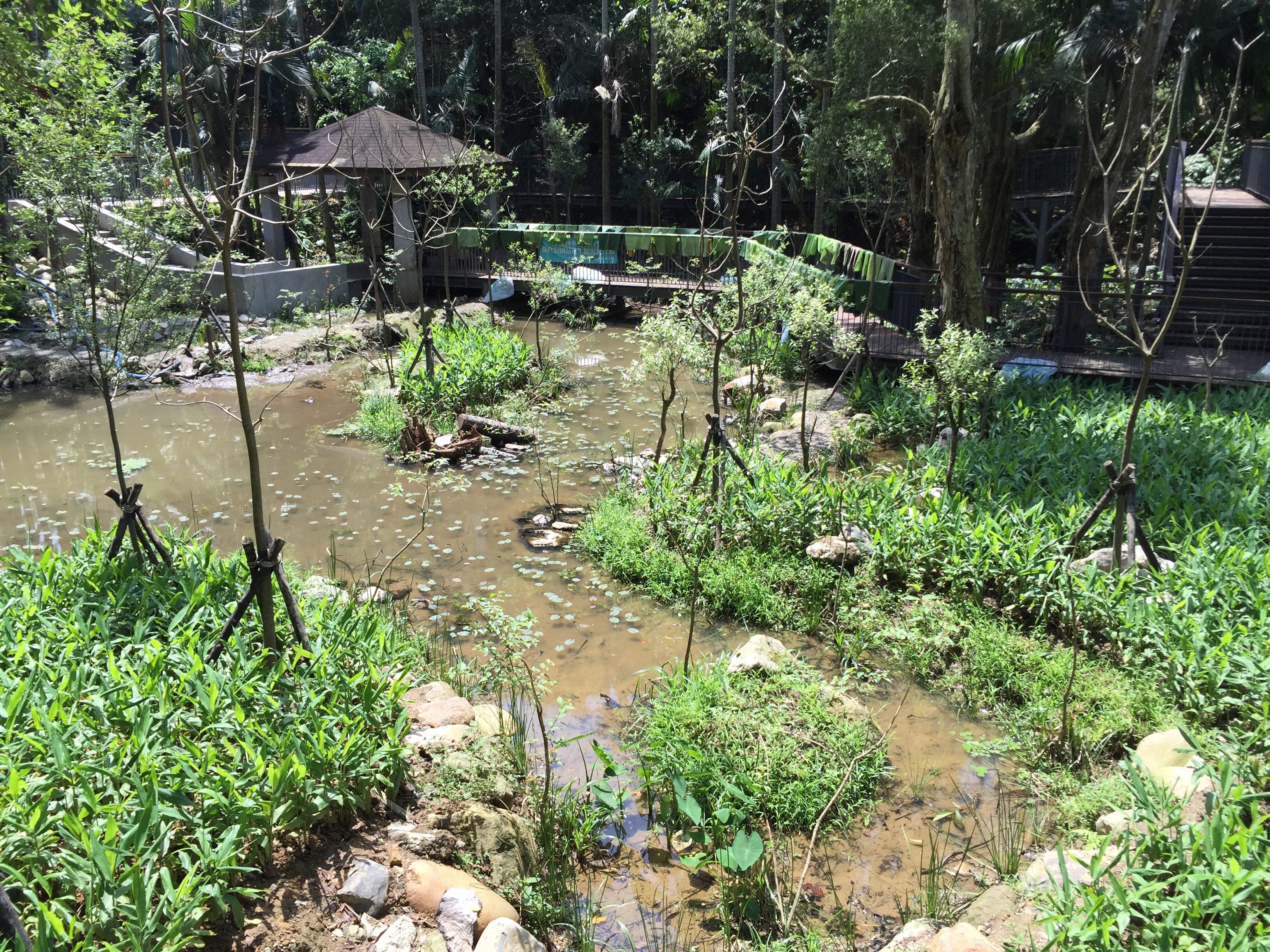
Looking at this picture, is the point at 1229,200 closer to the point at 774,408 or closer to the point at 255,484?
the point at 774,408

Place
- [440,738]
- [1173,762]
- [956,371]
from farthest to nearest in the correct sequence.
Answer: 1. [956,371]
2. [440,738]
3. [1173,762]

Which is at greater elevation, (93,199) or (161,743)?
(93,199)

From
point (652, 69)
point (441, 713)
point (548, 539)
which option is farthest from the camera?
point (652, 69)

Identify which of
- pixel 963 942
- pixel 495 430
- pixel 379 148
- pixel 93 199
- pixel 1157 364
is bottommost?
pixel 963 942

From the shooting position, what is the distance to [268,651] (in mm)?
4703

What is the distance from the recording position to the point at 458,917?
385 centimetres

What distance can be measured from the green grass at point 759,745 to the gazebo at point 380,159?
1195cm

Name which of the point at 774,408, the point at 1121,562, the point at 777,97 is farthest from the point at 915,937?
the point at 777,97

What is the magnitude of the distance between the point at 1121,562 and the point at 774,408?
20.9 ft

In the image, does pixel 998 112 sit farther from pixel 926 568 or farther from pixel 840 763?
pixel 840 763

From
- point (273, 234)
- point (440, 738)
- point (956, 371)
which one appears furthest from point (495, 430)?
Answer: point (273, 234)

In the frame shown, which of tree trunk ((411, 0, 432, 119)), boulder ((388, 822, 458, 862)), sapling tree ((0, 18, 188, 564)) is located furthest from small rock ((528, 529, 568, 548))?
tree trunk ((411, 0, 432, 119))

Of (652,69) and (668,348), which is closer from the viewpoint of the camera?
(668,348)

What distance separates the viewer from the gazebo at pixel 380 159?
17.1 metres
